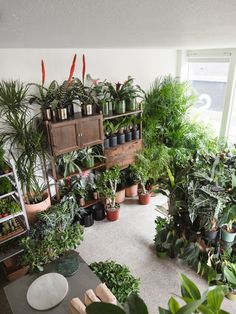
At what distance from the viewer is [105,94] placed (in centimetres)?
313

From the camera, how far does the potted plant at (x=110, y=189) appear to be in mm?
3147

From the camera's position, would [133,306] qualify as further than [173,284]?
No

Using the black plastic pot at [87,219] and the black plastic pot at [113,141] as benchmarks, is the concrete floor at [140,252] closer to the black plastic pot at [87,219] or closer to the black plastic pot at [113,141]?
the black plastic pot at [87,219]

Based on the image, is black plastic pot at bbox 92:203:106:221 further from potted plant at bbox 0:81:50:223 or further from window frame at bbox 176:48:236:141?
window frame at bbox 176:48:236:141

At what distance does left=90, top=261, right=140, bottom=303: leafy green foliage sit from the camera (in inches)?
66.9

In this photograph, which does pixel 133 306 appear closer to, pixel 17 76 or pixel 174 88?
pixel 17 76

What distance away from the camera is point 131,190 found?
12.4 feet

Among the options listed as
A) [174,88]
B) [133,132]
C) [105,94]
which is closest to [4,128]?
[105,94]

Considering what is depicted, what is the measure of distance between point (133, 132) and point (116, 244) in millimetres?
1652

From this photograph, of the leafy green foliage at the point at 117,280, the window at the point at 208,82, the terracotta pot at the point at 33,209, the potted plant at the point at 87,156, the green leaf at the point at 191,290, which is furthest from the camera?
the window at the point at 208,82

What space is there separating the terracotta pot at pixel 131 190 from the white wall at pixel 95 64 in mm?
1713

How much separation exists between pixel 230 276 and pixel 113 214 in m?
1.63

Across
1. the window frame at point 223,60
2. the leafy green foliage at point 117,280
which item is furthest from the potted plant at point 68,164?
the window frame at point 223,60

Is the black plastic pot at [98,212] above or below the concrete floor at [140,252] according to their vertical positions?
above
